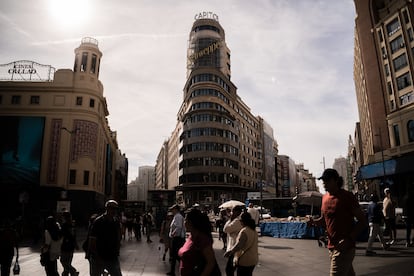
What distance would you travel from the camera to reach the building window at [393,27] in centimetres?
3662

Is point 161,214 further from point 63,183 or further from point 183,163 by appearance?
point 183,163

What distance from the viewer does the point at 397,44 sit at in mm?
36531

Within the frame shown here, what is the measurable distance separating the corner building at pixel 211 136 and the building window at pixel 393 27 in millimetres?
34318

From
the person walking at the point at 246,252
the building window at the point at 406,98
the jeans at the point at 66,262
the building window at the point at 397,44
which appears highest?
the building window at the point at 397,44

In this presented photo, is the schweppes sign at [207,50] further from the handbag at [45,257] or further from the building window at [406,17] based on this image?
the handbag at [45,257]

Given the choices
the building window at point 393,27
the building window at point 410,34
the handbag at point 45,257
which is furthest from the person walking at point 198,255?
the building window at point 393,27

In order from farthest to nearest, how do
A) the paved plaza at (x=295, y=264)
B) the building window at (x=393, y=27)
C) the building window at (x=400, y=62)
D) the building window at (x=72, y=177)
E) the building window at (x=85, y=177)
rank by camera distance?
1. the building window at (x=85, y=177)
2. the building window at (x=72, y=177)
3. the building window at (x=393, y=27)
4. the building window at (x=400, y=62)
5. the paved plaza at (x=295, y=264)

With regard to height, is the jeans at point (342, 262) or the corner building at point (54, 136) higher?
the corner building at point (54, 136)

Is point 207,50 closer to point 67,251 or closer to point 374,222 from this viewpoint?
point 374,222

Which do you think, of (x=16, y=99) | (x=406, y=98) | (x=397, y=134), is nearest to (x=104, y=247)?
(x=397, y=134)

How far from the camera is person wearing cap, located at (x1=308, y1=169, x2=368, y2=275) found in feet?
12.5

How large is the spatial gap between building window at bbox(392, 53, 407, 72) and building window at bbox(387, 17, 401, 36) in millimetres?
3218

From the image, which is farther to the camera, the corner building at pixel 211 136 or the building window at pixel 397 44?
the corner building at pixel 211 136

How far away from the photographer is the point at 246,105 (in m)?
85.2
